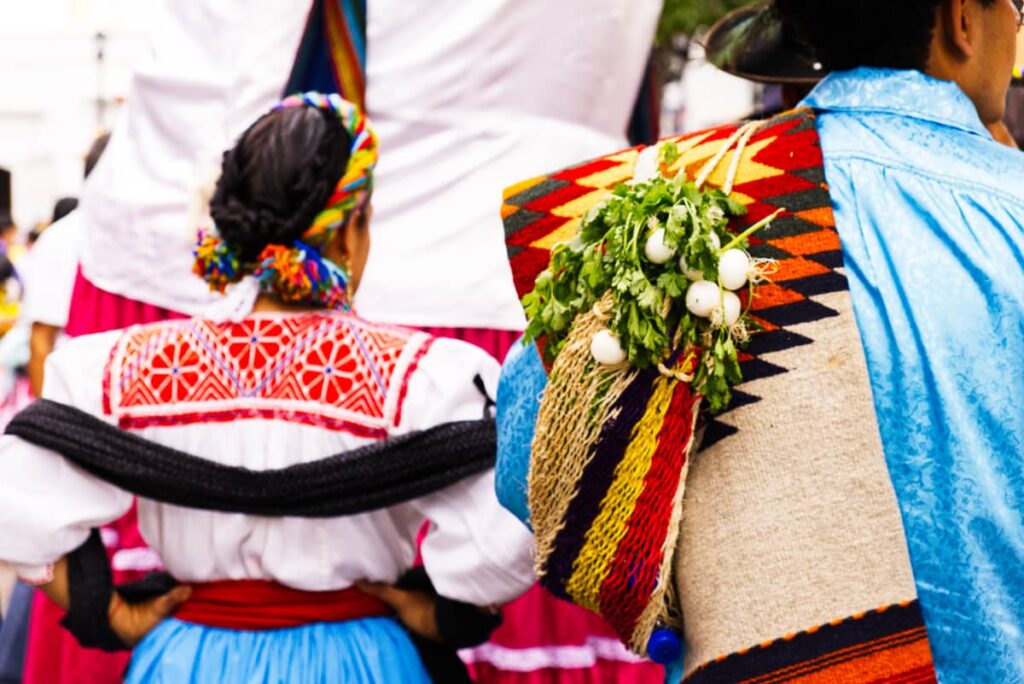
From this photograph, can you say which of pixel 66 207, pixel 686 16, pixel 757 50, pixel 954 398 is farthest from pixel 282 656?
pixel 686 16

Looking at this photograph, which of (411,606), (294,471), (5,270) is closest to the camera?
(294,471)

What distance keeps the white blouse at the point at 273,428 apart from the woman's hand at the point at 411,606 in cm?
4

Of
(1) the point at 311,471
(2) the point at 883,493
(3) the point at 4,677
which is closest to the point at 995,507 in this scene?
(2) the point at 883,493

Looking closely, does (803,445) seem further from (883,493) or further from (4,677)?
(4,677)

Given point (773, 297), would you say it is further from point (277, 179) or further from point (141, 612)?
point (141, 612)

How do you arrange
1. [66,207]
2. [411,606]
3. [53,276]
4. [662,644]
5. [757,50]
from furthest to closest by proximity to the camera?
[66,207] < [53,276] < [757,50] < [411,606] < [662,644]

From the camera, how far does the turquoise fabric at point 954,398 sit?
4.32 feet

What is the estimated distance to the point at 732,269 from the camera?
1314 millimetres

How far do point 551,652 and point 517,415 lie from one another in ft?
4.88

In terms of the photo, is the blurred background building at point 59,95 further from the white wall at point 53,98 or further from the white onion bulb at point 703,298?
the white onion bulb at point 703,298

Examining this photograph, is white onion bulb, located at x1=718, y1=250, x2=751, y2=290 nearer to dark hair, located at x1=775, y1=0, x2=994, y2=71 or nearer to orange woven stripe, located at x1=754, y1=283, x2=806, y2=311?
orange woven stripe, located at x1=754, y1=283, x2=806, y2=311

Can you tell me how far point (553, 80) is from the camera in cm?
308

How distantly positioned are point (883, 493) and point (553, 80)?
6.36 feet

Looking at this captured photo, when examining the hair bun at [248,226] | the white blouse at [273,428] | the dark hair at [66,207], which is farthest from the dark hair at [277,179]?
the dark hair at [66,207]
